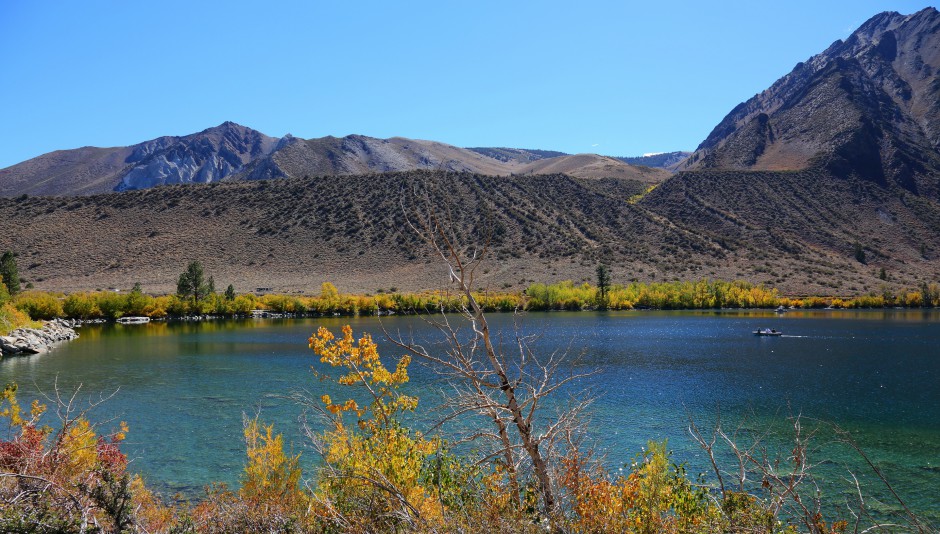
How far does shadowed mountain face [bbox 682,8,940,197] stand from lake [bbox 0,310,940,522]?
81960 mm

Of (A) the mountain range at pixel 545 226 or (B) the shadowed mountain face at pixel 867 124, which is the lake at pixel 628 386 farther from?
(B) the shadowed mountain face at pixel 867 124

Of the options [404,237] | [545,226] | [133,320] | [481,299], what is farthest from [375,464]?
[545,226]

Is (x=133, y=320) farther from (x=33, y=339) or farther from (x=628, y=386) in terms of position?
(x=628, y=386)

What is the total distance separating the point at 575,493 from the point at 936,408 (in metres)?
25.7

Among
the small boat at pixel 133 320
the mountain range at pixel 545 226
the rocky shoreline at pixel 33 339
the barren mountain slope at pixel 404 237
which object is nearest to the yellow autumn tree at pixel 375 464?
the rocky shoreline at pixel 33 339

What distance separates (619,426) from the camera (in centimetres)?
2117

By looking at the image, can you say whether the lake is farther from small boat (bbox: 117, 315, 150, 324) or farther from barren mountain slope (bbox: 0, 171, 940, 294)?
barren mountain slope (bbox: 0, 171, 940, 294)

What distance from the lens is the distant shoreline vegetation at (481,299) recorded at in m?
64.5

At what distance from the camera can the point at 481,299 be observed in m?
63.4

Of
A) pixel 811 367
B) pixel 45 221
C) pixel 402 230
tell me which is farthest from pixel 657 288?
pixel 45 221

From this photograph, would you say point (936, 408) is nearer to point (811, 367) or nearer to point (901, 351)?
point (811, 367)

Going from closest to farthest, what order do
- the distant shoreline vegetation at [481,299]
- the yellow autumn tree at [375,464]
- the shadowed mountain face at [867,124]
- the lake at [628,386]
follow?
1. the yellow autumn tree at [375,464]
2. the lake at [628,386]
3. the distant shoreline vegetation at [481,299]
4. the shadowed mountain face at [867,124]

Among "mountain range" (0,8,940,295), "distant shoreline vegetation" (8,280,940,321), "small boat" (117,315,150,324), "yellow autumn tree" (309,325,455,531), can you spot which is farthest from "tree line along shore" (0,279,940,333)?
"yellow autumn tree" (309,325,455,531)

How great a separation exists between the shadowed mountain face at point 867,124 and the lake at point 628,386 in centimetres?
8196
